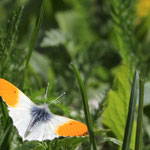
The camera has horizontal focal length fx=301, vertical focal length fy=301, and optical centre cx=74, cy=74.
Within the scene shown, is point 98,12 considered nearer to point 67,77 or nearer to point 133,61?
point 67,77

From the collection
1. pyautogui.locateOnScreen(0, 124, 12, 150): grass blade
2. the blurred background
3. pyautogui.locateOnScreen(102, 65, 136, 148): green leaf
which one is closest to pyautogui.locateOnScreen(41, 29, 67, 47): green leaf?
the blurred background

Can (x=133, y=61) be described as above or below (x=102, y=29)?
below

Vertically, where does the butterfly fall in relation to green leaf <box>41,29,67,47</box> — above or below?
below

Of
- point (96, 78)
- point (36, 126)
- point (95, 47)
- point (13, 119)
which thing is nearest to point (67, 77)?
point (95, 47)

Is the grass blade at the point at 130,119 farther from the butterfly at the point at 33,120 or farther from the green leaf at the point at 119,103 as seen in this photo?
the green leaf at the point at 119,103

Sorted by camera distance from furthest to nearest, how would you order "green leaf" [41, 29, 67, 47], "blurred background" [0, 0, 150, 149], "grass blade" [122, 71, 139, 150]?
"green leaf" [41, 29, 67, 47]
"blurred background" [0, 0, 150, 149]
"grass blade" [122, 71, 139, 150]

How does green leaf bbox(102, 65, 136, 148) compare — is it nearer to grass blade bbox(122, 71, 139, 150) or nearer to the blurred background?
the blurred background

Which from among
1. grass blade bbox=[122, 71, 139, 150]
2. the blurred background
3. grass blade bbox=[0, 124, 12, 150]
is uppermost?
the blurred background

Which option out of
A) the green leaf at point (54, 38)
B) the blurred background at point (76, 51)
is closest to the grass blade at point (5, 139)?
the blurred background at point (76, 51)
